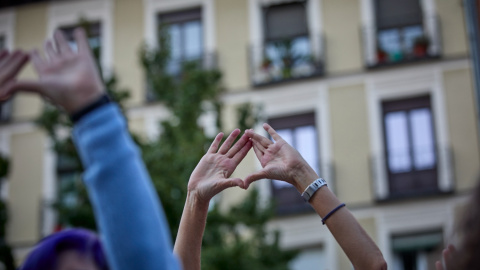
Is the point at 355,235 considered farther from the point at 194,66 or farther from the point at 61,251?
the point at 194,66

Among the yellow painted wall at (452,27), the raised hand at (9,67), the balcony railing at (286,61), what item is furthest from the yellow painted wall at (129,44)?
the raised hand at (9,67)

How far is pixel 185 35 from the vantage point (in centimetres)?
2098

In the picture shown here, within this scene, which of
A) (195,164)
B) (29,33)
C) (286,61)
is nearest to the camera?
(195,164)

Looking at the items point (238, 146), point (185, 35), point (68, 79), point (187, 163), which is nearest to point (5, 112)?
point (185, 35)

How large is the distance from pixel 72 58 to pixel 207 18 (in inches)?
762

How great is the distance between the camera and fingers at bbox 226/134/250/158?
2.79 metres

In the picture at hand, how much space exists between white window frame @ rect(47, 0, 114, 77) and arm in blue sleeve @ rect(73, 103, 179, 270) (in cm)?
1950

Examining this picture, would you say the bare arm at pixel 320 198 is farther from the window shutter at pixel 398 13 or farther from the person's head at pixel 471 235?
the window shutter at pixel 398 13

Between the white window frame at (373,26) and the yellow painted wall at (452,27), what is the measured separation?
0.15m

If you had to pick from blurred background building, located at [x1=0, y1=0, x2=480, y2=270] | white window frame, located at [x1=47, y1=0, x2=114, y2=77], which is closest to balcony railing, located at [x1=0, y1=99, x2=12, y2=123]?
blurred background building, located at [x1=0, y1=0, x2=480, y2=270]

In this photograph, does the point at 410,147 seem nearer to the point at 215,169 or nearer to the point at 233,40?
the point at 233,40

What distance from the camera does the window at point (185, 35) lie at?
2073cm

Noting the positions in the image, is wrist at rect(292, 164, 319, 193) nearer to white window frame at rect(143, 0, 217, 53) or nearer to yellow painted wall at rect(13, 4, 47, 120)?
white window frame at rect(143, 0, 217, 53)

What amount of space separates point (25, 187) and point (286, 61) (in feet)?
22.6
